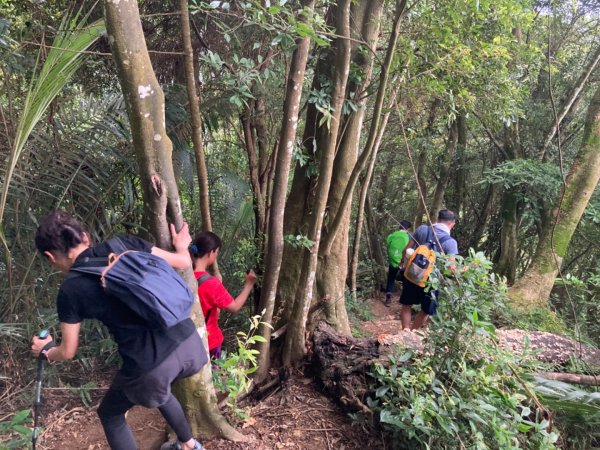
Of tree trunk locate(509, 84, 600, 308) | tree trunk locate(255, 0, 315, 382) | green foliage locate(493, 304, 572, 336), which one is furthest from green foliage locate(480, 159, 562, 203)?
tree trunk locate(255, 0, 315, 382)

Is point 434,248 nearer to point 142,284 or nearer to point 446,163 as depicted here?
point 142,284

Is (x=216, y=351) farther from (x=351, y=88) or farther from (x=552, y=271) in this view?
(x=552, y=271)

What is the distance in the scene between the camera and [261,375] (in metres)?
3.15

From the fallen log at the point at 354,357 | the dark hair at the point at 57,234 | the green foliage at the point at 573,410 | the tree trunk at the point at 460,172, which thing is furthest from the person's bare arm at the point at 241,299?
the tree trunk at the point at 460,172

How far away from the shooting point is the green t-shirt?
21.6ft

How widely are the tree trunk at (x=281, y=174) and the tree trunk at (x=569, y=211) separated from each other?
157 inches

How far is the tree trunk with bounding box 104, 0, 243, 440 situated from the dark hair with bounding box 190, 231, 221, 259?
442 millimetres

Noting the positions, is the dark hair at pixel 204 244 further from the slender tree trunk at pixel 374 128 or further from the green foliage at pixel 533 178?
the green foliage at pixel 533 178

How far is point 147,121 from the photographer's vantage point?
1.92m

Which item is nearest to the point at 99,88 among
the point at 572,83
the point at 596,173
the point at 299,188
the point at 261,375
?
the point at 299,188

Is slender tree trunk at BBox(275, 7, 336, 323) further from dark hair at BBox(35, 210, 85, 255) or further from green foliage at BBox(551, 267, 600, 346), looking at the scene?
green foliage at BBox(551, 267, 600, 346)

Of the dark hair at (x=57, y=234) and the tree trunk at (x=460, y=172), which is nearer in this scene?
the dark hair at (x=57, y=234)

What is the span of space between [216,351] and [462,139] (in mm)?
7339

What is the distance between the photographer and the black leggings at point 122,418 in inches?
84.7
